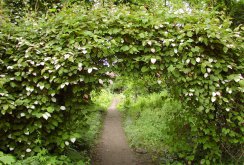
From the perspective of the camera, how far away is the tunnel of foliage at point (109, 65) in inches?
181

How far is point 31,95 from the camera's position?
472 centimetres

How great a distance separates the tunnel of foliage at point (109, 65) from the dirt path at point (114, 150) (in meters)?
2.34

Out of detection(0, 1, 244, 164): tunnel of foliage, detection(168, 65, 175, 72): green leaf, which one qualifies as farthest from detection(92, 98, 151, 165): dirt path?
detection(168, 65, 175, 72): green leaf

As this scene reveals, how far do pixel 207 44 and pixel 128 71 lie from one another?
1.42 metres

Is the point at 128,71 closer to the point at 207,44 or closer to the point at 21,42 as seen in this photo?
the point at 207,44

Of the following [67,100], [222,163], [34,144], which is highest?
[67,100]

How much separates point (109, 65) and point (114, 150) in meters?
3.84

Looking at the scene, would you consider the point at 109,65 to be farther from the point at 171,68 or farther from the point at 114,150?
the point at 114,150

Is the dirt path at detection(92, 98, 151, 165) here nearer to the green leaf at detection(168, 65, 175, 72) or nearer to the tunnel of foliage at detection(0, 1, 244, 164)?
the tunnel of foliage at detection(0, 1, 244, 164)

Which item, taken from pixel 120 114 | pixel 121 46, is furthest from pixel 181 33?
pixel 120 114

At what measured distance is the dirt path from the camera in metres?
6.97

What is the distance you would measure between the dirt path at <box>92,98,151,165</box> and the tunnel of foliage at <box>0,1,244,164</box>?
7.69 feet

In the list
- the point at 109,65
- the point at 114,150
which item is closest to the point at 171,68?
the point at 109,65

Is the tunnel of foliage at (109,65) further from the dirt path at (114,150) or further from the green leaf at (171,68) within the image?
the dirt path at (114,150)
